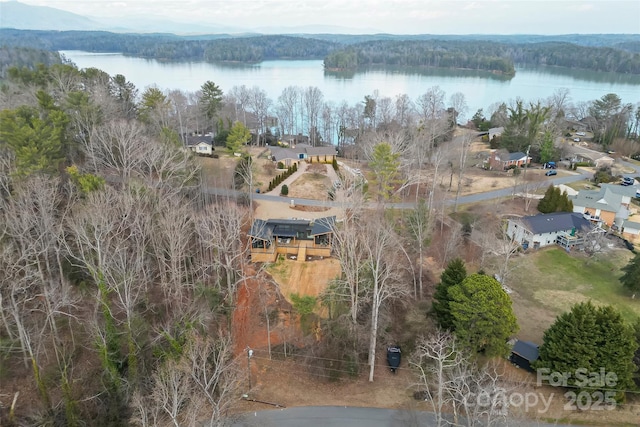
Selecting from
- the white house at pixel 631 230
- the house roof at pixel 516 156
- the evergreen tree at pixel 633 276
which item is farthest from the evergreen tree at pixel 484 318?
the house roof at pixel 516 156

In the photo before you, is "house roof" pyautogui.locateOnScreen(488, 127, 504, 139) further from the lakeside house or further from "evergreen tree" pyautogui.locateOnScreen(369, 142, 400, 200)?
"evergreen tree" pyautogui.locateOnScreen(369, 142, 400, 200)

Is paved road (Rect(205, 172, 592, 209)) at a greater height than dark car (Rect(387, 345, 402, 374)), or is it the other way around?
paved road (Rect(205, 172, 592, 209))

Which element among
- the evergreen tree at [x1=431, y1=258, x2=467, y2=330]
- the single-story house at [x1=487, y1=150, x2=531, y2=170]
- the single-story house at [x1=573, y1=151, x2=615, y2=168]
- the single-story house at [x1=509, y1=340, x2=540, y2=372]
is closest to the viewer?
the single-story house at [x1=509, y1=340, x2=540, y2=372]

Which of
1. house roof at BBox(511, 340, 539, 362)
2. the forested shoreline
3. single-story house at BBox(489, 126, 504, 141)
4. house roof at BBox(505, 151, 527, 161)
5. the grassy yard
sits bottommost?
the grassy yard

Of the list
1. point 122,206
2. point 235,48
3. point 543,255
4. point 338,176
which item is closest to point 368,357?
point 122,206

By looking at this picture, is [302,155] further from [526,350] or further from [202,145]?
[526,350]

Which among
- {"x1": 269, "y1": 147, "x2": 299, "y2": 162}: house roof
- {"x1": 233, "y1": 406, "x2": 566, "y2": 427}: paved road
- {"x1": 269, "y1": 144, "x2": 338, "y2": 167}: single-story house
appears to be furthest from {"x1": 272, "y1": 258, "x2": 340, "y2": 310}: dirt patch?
{"x1": 269, "y1": 147, "x2": 299, "y2": 162}: house roof

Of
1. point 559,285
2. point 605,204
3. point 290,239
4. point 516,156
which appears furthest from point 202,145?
point 605,204
